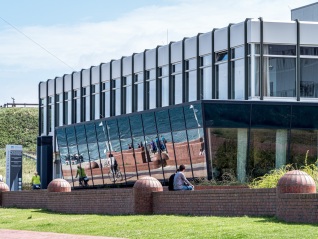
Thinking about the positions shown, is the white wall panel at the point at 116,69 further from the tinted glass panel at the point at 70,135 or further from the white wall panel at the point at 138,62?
the tinted glass panel at the point at 70,135

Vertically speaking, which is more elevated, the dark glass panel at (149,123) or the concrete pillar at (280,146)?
the dark glass panel at (149,123)

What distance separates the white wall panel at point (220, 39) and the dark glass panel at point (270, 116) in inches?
267

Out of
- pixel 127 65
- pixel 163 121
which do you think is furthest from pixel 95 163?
pixel 163 121

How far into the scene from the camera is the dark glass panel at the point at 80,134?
50.7m

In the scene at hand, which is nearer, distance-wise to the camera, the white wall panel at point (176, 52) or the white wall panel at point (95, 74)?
the white wall panel at point (176, 52)

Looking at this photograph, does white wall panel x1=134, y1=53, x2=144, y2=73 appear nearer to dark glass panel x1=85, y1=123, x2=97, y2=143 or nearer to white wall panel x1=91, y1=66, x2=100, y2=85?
dark glass panel x1=85, y1=123, x2=97, y2=143

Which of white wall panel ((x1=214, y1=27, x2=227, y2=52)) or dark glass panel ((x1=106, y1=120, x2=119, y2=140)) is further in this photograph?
dark glass panel ((x1=106, y1=120, x2=119, y2=140))

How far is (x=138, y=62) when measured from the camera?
176 feet

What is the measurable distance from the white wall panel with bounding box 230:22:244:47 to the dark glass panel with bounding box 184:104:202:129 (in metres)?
5.28

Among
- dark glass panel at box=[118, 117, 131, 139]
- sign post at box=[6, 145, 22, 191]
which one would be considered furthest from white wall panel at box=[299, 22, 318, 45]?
sign post at box=[6, 145, 22, 191]

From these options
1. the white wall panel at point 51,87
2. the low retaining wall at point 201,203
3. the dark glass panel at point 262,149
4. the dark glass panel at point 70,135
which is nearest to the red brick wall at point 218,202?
the low retaining wall at point 201,203

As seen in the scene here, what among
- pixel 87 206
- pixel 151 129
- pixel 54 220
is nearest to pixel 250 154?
pixel 151 129

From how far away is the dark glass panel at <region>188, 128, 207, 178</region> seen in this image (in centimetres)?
3798

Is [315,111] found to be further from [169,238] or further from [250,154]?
[169,238]
